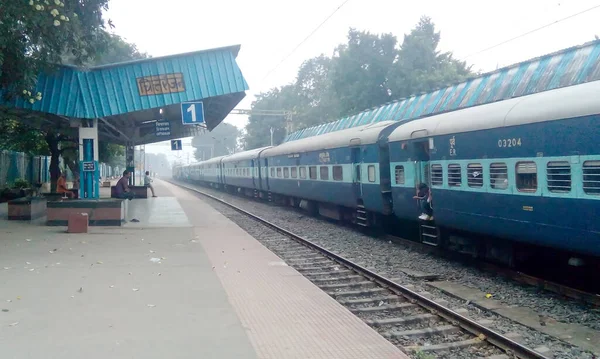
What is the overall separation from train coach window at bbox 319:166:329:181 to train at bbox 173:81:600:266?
5.08 feet

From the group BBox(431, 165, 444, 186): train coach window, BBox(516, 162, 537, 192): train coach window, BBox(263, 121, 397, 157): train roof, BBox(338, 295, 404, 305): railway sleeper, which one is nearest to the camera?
BBox(516, 162, 537, 192): train coach window

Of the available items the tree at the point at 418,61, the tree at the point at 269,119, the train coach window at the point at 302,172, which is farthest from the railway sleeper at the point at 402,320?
the tree at the point at 269,119

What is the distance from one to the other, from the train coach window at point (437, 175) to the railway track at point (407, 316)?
228 cm

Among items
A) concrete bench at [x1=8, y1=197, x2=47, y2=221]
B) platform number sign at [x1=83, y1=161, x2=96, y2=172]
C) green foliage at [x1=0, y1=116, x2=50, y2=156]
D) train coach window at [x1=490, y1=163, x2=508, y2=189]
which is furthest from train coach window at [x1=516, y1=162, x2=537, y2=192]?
green foliage at [x1=0, y1=116, x2=50, y2=156]

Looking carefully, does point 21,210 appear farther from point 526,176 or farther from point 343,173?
point 526,176

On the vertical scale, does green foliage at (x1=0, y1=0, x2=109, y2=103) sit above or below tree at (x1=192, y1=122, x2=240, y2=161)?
below

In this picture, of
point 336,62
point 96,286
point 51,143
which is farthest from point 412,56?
point 96,286

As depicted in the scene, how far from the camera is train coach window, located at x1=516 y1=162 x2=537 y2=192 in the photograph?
27.5 feet

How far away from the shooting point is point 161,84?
20.0m

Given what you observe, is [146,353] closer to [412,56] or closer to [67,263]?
[67,263]

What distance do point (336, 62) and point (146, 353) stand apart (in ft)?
151

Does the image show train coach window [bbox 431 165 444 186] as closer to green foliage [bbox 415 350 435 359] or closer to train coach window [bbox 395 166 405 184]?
train coach window [bbox 395 166 405 184]

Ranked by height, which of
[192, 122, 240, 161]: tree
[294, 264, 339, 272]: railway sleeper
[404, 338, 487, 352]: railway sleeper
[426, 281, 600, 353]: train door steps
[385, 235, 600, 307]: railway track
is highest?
[192, 122, 240, 161]: tree

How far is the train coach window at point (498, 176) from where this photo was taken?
905cm
